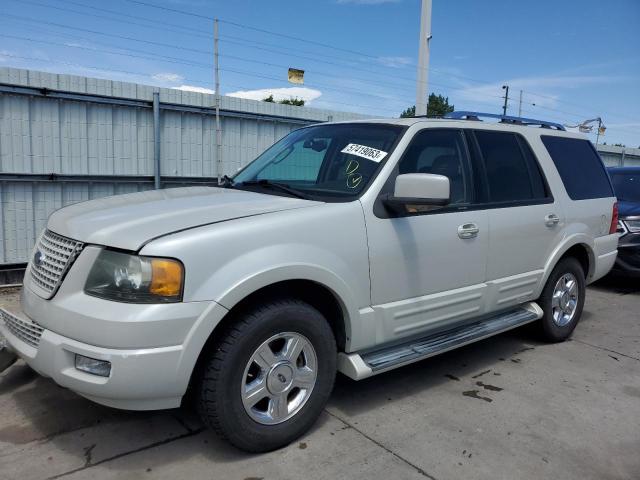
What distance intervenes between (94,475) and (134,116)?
17.7ft

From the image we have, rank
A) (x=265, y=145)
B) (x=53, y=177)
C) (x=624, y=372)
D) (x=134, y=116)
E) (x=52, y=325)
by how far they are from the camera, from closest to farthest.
Answer: (x=52, y=325) < (x=624, y=372) < (x=53, y=177) < (x=134, y=116) < (x=265, y=145)

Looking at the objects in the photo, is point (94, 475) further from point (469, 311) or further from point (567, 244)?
point (567, 244)

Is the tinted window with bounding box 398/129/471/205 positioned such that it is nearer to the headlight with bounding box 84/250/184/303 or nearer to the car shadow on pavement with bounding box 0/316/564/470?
the car shadow on pavement with bounding box 0/316/564/470

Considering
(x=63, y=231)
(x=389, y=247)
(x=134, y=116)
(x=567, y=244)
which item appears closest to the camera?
(x=63, y=231)

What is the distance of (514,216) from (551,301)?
112 cm

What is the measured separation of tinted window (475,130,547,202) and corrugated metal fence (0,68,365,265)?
469 cm

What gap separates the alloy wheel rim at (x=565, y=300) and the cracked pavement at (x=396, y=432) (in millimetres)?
656

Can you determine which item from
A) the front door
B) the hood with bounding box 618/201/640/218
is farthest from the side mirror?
the hood with bounding box 618/201/640/218

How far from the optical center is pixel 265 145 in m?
8.44

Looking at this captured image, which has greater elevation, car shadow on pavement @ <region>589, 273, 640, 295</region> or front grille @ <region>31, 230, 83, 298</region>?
front grille @ <region>31, 230, 83, 298</region>

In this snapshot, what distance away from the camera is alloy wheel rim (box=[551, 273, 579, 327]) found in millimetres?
4836

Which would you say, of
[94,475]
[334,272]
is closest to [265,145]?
[334,272]

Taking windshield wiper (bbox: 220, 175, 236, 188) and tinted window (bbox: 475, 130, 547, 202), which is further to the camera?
tinted window (bbox: 475, 130, 547, 202)

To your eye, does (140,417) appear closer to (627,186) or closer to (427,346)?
(427,346)
